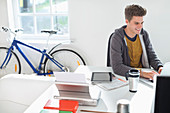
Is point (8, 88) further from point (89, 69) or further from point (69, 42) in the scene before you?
point (69, 42)

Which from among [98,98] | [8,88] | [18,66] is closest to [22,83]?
[8,88]

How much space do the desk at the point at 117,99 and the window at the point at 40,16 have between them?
2.12 metres

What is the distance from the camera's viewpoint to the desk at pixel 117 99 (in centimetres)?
133

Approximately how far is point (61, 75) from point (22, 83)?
66 cm

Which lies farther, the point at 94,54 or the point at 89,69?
the point at 94,54

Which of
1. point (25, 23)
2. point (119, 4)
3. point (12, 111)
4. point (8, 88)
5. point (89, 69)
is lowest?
point (12, 111)

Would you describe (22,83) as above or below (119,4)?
below

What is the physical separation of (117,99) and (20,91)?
0.88 metres

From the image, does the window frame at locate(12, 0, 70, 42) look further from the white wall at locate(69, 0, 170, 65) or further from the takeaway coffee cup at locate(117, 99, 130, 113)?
the takeaway coffee cup at locate(117, 99, 130, 113)

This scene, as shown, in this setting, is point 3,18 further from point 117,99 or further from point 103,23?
point 117,99

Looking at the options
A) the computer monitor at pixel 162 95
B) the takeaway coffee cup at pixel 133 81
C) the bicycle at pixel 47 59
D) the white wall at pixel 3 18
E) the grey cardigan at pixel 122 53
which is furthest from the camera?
the white wall at pixel 3 18

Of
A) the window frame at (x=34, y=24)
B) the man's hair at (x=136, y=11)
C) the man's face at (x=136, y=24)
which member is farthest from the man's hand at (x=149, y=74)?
the window frame at (x=34, y=24)

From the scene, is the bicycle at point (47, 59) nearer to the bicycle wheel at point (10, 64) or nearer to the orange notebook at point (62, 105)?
the bicycle wheel at point (10, 64)

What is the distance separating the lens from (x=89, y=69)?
2049 millimetres
